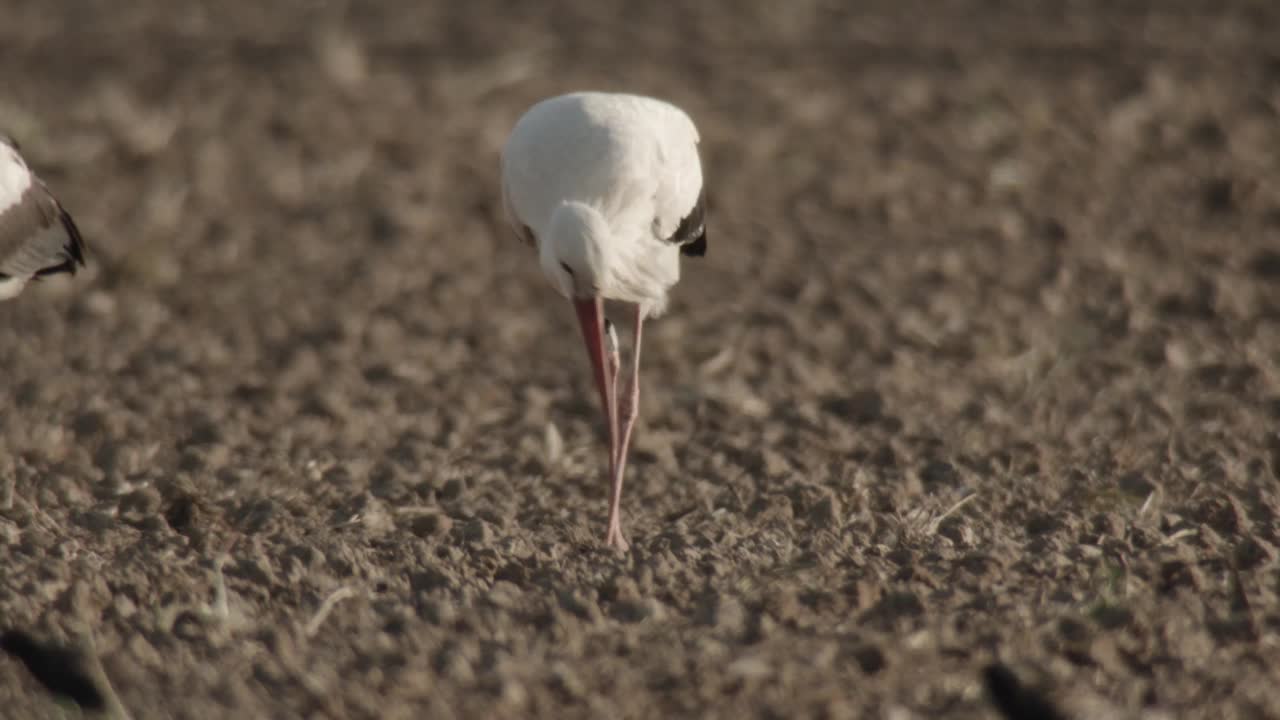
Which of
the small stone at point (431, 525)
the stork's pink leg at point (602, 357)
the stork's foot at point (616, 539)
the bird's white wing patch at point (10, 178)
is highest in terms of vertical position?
the bird's white wing patch at point (10, 178)

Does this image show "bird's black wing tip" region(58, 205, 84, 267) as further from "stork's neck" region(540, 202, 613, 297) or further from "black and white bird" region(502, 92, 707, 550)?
"stork's neck" region(540, 202, 613, 297)

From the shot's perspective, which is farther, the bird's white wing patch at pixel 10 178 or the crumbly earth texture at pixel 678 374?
the bird's white wing patch at pixel 10 178

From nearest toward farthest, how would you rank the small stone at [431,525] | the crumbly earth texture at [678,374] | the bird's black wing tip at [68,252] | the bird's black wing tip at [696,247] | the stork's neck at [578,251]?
the crumbly earth texture at [678,374] → the stork's neck at [578,251] → the small stone at [431,525] → the bird's black wing tip at [696,247] → the bird's black wing tip at [68,252]

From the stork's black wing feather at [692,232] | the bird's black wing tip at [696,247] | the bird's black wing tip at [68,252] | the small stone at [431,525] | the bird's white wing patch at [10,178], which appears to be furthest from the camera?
the bird's black wing tip at [68,252]

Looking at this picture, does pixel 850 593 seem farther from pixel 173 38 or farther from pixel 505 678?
pixel 173 38

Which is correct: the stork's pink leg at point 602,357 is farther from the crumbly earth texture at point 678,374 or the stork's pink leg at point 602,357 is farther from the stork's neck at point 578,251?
the crumbly earth texture at point 678,374

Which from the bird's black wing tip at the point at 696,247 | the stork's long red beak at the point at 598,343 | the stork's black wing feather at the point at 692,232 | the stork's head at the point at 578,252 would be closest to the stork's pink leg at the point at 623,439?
the stork's long red beak at the point at 598,343

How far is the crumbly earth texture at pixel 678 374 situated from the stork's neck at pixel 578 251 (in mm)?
930

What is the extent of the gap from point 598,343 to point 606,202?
479mm

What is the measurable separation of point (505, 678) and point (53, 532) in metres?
1.92

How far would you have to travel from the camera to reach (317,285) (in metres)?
8.96

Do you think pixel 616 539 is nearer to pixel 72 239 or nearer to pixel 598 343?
pixel 598 343

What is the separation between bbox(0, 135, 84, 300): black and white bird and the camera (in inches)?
272

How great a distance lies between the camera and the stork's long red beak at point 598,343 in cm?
585
